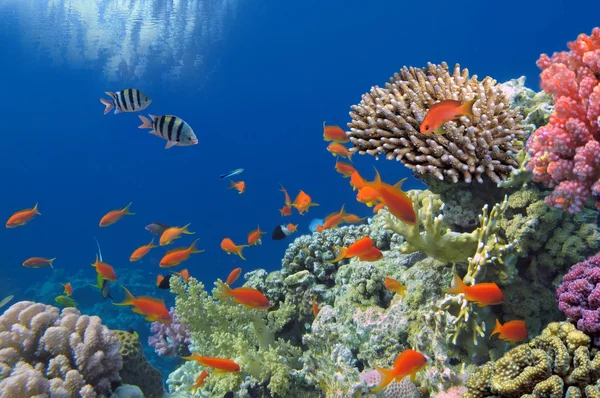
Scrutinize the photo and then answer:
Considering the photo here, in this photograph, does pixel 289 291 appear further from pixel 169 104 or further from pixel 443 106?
pixel 169 104

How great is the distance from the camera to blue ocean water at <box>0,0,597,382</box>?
187ft

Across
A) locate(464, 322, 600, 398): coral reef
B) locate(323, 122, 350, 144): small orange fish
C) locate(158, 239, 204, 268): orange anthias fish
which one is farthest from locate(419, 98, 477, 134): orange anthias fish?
locate(158, 239, 204, 268): orange anthias fish

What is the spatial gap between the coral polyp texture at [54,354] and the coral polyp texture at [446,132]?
3.43m

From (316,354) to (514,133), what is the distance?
3220mm

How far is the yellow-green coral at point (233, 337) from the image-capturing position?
180 inches

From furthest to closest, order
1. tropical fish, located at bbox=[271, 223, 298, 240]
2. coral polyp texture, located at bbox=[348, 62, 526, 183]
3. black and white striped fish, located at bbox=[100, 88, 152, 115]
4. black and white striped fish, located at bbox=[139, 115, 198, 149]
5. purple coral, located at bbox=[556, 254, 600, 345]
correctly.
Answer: tropical fish, located at bbox=[271, 223, 298, 240] → black and white striped fish, located at bbox=[100, 88, 152, 115] → black and white striped fish, located at bbox=[139, 115, 198, 149] → coral polyp texture, located at bbox=[348, 62, 526, 183] → purple coral, located at bbox=[556, 254, 600, 345]

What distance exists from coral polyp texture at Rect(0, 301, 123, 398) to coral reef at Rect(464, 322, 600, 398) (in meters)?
3.58

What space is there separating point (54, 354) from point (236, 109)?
78.7 meters

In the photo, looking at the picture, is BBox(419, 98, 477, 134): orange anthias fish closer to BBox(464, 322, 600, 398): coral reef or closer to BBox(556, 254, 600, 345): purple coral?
BBox(556, 254, 600, 345): purple coral

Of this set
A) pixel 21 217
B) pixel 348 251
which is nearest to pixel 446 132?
pixel 348 251

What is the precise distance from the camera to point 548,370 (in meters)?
2.38

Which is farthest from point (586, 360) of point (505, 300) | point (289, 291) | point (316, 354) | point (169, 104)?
point (169, 104)

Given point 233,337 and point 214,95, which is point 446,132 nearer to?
point 233,337

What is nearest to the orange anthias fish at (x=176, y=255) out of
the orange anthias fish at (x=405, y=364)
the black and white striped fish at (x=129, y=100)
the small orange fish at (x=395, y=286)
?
the black and white striped fish at (x=129, y=100)
